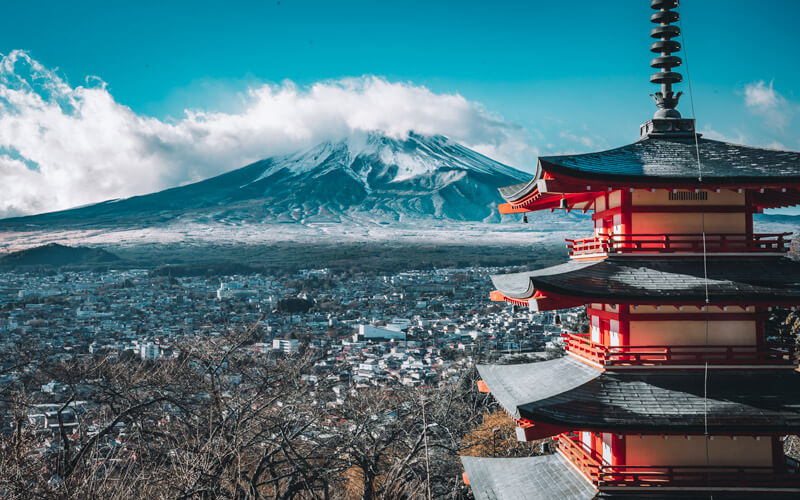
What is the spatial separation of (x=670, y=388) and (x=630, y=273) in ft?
4.15

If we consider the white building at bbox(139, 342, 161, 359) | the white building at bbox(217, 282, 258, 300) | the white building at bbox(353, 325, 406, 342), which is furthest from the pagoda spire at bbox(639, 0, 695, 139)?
the white building at bbox(217, 282, 258, 300)

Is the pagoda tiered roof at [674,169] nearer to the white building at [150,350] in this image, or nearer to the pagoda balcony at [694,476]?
the pagoda balcony at [694,476]

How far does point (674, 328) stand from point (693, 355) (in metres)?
0.34

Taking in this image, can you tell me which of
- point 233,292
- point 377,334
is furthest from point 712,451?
point 233,292

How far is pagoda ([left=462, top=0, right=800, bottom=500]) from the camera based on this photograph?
675cm

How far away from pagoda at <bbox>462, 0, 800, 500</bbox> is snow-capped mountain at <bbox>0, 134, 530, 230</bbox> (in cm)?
11502

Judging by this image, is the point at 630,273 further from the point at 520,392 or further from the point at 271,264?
the point at 271,264

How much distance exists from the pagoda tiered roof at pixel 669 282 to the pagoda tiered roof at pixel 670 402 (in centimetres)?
91

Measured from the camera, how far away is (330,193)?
134m

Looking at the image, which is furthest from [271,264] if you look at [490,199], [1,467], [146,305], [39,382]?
[1,467]

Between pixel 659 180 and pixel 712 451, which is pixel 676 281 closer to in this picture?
pixel 659 180

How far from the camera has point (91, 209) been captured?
456ft

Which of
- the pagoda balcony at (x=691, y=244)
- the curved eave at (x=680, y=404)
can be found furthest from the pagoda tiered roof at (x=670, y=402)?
the pagoda balcony at (x=691, y=244)

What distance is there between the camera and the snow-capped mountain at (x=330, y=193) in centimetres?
12606
